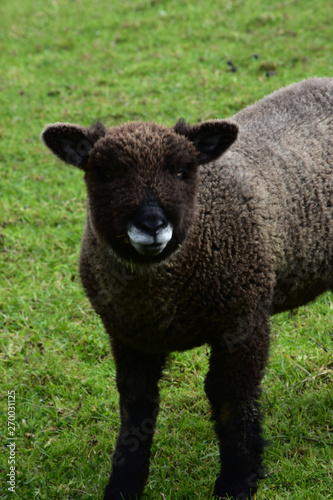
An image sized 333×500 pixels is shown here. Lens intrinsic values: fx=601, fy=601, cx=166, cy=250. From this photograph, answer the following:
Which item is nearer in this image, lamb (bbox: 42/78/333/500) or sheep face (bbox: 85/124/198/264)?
sheep face (bbox: 85/124/198/264)

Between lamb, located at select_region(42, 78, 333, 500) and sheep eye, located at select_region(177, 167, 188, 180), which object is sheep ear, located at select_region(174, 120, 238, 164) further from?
sheep eye, located at select_region(177, 167, 188, 180)

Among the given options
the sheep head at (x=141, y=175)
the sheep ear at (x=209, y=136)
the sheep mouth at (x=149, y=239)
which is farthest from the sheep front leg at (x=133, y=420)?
the sheep ear at (x=209, y=136)

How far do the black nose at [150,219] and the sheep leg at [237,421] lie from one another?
108 centimetres

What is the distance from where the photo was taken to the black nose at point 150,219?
300cm

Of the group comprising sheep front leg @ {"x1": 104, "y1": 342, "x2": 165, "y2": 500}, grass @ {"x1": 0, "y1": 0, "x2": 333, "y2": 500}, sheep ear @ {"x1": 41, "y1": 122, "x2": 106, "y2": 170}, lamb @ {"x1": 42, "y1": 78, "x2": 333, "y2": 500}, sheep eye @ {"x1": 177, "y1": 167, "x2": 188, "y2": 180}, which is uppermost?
sheep ear @ {"x1": 41, "y1": 122, "x2": 106, "y2": 170}

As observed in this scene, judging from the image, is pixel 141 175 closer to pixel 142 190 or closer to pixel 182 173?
pixel 142 190

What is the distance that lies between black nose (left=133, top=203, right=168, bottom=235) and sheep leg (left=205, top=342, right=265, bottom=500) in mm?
1083

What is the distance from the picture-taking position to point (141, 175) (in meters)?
3.17

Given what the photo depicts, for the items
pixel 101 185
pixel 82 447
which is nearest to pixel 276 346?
pixel 82 447

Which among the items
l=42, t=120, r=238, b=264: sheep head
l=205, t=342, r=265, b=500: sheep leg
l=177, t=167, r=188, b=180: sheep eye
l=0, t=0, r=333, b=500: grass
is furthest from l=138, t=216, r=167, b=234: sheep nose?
l=0, t=0, r=333, b=500: grass

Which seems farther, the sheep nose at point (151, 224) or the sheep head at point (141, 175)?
the sheep head at point (141, 175)

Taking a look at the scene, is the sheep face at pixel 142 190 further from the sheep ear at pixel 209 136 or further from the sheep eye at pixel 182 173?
Result: the sheep ear at pixel 209 136

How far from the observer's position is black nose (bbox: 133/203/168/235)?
300 cm

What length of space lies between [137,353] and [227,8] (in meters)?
9.14
